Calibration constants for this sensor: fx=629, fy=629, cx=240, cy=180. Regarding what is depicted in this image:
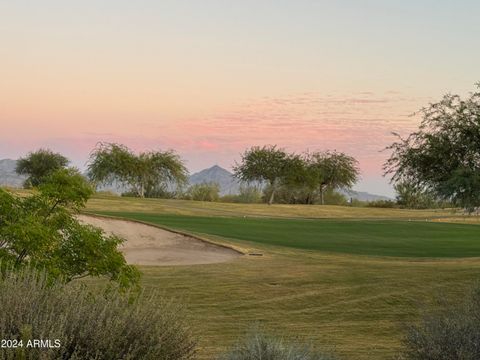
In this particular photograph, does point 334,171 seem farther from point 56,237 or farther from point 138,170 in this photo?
point 56,237

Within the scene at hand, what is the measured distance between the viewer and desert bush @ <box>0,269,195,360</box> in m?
7.87

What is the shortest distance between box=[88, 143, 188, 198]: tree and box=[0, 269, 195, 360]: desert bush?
243ft

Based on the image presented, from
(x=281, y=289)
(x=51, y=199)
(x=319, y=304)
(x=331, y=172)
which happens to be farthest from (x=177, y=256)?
(x=331, y=172)

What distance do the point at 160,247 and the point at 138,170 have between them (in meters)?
55.2

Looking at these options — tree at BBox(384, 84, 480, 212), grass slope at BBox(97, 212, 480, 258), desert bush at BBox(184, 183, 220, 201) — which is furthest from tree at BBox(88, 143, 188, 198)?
tree at BBox(384, 84, 480, 212)

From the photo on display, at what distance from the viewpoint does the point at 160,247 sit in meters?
31.7

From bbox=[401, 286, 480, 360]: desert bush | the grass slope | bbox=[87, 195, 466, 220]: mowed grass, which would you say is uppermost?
bbox=[87, 195, 466, 220]: mowed grass

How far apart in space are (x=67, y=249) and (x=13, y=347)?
4407mm

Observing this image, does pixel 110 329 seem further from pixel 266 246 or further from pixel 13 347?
pixel 266 246

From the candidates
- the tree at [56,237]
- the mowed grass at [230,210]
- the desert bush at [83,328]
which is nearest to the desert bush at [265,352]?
the desert bush at [83,328]

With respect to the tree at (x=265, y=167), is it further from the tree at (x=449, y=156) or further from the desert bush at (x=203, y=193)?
the tree at (x=449, y=156)

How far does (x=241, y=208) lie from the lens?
66250 mm

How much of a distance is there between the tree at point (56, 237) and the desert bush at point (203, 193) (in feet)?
259

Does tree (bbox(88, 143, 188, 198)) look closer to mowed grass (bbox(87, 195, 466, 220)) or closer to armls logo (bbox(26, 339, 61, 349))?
mowed grass (bbox(87, 195, 466, 220))
